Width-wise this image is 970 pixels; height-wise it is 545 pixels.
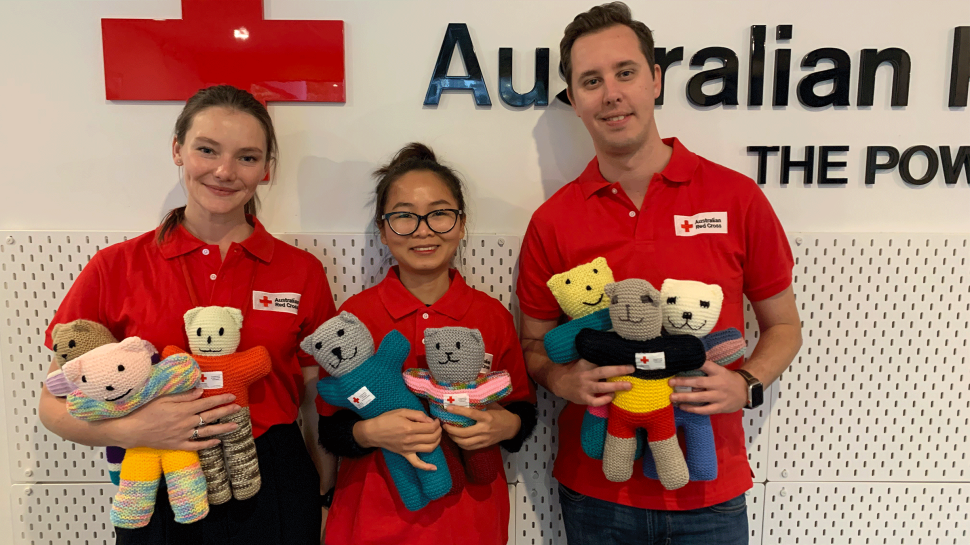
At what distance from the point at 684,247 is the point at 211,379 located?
1422mm

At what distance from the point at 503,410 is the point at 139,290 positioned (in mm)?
1146

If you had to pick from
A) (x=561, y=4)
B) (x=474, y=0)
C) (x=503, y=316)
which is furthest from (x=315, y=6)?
(x=503, y=316)

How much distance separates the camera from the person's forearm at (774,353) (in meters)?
1.56

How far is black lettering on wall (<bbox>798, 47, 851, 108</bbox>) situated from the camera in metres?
1.89

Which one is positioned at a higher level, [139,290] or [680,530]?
[139,290]

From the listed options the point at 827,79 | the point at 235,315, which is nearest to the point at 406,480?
the point at 235,315

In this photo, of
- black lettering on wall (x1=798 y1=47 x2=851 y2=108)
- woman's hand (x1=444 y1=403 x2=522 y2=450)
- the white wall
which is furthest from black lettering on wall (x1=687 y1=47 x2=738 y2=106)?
woman's hand (x1=444 y1=403 x2=522 y2=450)

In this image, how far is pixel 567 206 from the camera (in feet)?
5.55

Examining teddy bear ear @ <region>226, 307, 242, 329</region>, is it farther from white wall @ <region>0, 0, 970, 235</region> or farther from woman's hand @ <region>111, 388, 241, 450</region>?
white wall @ <region>0, 0, 970, 235</region>

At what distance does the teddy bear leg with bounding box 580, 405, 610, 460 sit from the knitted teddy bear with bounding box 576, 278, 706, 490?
0.03 metres

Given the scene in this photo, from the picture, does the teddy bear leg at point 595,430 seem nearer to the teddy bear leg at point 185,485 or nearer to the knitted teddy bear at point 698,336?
the knitted teddy bear at point 698,336

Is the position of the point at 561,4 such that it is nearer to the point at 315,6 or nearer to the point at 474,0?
the point at 474,0

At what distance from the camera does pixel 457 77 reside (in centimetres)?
191

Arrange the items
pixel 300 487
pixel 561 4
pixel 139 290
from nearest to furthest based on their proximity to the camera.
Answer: pixel 139 290, pixel 300 487, pixel 561 4
